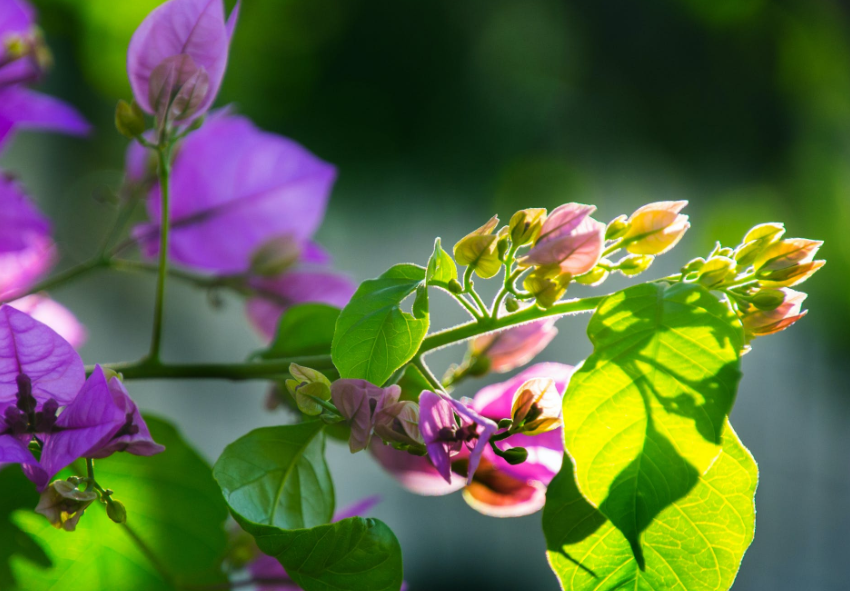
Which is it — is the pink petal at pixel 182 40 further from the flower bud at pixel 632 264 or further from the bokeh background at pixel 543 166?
the bokeh background at pixel 543 166

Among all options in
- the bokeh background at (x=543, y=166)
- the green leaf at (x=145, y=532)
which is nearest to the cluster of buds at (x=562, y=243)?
the green leaf at (x=145, y=532)

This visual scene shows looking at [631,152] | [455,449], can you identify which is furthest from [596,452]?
[631,152]

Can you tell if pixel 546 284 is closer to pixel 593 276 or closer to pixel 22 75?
pixel 593 276

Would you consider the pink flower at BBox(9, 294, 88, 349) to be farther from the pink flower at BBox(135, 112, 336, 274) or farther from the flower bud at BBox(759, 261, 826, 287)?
the flower bud at BBox(759, 261, 826, 287)

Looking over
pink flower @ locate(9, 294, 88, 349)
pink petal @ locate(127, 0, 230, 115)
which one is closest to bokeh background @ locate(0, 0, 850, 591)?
pink flower @ locate(9, 294, 88, 349)

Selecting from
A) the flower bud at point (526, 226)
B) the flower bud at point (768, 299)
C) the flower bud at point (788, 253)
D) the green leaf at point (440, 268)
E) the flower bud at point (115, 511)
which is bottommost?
the flower bud at point (115, 511)
